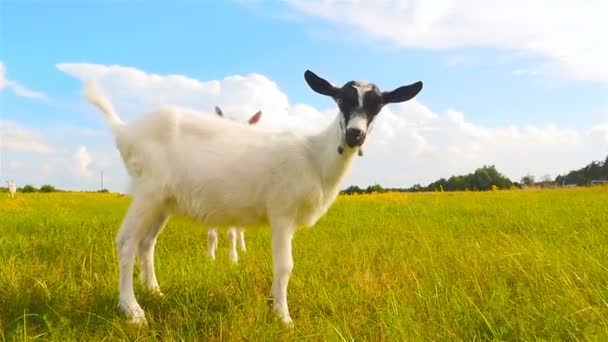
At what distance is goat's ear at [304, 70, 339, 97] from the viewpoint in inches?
173

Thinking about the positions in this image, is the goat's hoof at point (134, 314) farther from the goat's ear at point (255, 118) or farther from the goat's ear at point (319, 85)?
the goat's ear at point (255, 118)

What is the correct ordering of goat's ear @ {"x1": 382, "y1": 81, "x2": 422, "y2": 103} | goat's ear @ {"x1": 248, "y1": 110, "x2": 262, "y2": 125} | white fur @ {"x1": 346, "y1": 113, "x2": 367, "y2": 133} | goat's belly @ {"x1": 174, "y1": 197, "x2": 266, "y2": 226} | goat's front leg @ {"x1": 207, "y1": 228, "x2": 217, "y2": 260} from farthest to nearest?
goat's ear @ {"x1": 248, "y1": 110, "x2": 262, "y2": 125}, goat's front leg @ {"x1": 207, "y1": 228, "x2": 217, "y2": 260}, goat's belly @ {"x1": 174, "y1": 197, "x2": 266, "y2": 226}, goat's ear @ {"x1": 382, "y1": 81, "x2": 422, "y2": 103}, white fur @ {"x1": 346, "y1": 113, "x2": 367, "y2": 133}

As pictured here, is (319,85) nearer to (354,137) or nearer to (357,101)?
(357,101)

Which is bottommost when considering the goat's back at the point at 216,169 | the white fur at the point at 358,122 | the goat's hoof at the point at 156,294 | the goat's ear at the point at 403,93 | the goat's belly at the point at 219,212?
the goat's hoof at the point at 156,294

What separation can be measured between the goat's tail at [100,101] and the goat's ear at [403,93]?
2.63 meters

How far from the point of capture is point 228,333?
359 centimetres

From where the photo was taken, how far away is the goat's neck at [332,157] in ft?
14.6

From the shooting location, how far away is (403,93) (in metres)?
4.44

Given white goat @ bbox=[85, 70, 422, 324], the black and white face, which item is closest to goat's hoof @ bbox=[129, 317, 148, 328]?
white goat @ bbox=[85, 70, 422, 324]

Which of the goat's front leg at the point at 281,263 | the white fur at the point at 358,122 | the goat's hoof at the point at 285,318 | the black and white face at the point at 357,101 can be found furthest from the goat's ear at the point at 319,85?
the goat's hoof at the point at 285,318

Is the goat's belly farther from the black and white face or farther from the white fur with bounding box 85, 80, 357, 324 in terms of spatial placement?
the black and white face

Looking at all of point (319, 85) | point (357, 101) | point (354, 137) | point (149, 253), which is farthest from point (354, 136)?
→ point (149, 253)

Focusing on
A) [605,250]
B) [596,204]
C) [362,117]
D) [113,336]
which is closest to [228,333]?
[113,336]

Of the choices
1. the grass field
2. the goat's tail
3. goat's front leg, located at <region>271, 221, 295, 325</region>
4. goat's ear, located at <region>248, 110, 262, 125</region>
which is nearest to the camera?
the grass field
